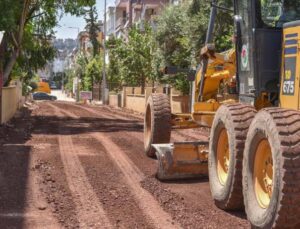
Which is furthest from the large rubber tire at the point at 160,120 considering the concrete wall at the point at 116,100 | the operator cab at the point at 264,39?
the concrete wall at the point at 116,100

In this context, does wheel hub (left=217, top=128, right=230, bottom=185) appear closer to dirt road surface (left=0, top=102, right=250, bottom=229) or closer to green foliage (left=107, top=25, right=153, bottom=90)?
dirt road surface (left=0, top=102, right=250, bottom=229)

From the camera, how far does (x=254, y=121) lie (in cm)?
649

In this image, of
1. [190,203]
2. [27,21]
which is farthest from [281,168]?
[27,21]

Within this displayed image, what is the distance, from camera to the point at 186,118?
1188 centimetres

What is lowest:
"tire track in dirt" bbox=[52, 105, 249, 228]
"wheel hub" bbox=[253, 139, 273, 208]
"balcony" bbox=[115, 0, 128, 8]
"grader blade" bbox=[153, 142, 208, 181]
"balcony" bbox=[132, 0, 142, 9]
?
"tire track in dirt" bbox=[52, 105, 249, 228]

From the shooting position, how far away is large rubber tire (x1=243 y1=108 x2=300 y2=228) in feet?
18.5

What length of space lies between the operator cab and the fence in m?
15.3

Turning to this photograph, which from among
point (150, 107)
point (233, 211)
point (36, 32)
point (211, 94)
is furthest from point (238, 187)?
point (36, 32)

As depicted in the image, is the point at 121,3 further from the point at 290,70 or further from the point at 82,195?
the point at 290,70

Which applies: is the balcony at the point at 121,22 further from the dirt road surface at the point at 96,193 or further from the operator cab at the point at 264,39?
the operator cab at the point at 264,39

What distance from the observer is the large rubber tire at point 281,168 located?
18.5 feet

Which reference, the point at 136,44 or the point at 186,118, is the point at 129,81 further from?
the point at 186,118

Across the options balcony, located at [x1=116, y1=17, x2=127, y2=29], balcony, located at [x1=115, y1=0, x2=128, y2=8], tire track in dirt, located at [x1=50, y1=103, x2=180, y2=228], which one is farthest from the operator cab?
balcony, located at [x1=115, y1=0, x2=128, y2=8]

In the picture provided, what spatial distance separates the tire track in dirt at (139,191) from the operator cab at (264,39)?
196 cm
